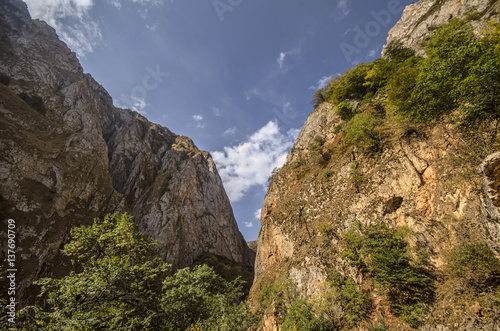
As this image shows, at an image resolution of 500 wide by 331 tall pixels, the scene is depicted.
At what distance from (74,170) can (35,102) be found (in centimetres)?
2344

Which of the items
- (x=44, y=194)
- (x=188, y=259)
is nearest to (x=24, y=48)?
(x=44, y=194)

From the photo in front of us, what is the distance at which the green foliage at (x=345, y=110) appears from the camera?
2261 cm

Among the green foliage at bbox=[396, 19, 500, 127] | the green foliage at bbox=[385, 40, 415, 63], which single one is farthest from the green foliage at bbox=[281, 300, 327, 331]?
the green foliage at bbox=[385, 40, 415, 63]

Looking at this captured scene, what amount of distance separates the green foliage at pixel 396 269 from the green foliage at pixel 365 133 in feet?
21.6

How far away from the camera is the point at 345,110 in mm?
23469

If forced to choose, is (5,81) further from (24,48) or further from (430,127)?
(430,127)

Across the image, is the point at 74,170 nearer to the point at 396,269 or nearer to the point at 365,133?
the point at 365,133

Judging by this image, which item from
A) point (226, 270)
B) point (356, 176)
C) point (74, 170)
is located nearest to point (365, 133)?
point (356, 176)

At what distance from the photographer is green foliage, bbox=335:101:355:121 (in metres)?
22.6

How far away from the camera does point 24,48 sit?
5844 cm

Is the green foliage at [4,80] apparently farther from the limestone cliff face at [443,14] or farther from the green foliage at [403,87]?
the limestone cliff face at [443,14]

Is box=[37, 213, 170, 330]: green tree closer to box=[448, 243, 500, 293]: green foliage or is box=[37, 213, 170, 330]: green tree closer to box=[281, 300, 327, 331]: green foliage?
box=[281, 300, 327, 331]: green foliage

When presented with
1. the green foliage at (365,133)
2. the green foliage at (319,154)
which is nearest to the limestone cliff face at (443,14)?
the green foliage at (365,133)

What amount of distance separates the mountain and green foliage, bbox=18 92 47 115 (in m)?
65.4
